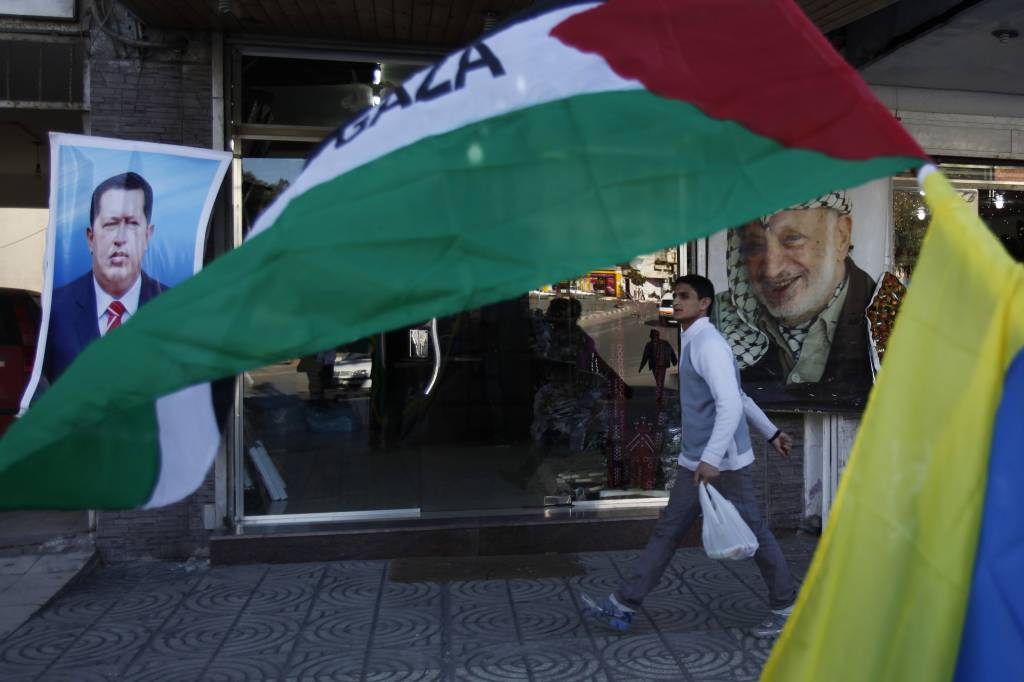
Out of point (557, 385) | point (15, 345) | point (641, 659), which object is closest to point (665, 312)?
point (557, 385)

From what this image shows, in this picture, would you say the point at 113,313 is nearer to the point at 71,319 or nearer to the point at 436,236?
the point at 71,319

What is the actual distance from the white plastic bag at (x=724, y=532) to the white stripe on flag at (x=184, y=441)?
3141mm

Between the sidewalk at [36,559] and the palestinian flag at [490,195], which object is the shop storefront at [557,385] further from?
the palestinian flag at [490,195]

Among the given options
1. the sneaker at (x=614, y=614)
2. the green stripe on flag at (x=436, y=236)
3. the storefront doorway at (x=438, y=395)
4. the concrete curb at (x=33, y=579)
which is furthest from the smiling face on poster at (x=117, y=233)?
the green stripe on flag at (x=436, y=236)

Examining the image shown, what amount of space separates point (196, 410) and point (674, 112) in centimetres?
123

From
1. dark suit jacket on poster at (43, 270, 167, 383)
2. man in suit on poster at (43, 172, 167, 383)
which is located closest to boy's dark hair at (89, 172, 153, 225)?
man in suit on poster at (43, 172, 167, 383)

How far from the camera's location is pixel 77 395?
188 centimetres

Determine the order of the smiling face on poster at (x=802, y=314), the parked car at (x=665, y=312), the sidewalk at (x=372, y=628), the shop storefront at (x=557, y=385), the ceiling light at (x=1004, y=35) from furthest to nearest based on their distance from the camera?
the parked car at (x=665, y=312) < the smiling face on poster at (x=802, y=314) < the shop storefront at (x=557, y=385) < the ceiling light at (x=1004, y=35) < the sidewalk at (x=372, y=628)

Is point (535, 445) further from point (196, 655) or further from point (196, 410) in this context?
point (196, 410)

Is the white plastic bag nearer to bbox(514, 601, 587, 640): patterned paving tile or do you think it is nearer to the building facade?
bbox(514, 601, 587, 640): patterned paving tile

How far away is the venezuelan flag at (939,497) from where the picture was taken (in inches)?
70.2

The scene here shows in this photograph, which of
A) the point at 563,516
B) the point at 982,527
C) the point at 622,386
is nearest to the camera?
the point at 982,527

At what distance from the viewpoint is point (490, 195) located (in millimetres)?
1952

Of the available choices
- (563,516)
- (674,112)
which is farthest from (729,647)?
(674,112)
